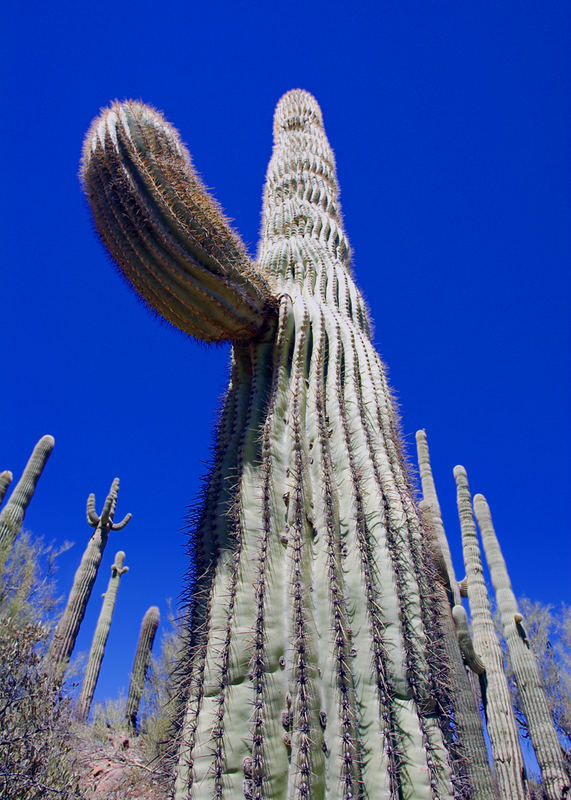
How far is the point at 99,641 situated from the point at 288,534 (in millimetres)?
10760

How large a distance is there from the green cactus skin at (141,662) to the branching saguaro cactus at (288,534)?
821 centimetres

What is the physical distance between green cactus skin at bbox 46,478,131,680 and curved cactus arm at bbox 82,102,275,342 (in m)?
7.33

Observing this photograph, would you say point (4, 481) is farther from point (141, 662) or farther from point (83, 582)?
point (141, 662)

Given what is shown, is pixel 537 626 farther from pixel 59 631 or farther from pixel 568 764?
pixel 59 631

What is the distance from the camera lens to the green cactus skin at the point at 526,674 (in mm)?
7306

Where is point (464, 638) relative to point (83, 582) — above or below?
below

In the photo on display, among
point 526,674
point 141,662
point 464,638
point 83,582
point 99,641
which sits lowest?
point 464,638

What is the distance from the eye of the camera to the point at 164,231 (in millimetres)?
2719

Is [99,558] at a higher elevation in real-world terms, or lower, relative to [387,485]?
higher

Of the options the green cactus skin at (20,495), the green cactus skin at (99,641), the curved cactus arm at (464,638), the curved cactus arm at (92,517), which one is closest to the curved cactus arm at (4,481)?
the green cactus skin at (20,495)

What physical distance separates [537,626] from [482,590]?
22.2 feet

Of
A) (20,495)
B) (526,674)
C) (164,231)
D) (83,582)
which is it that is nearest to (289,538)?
(164,231)

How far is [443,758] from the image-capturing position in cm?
175

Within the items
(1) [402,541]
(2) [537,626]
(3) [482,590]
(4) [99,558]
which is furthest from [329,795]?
(2) [537,626]
